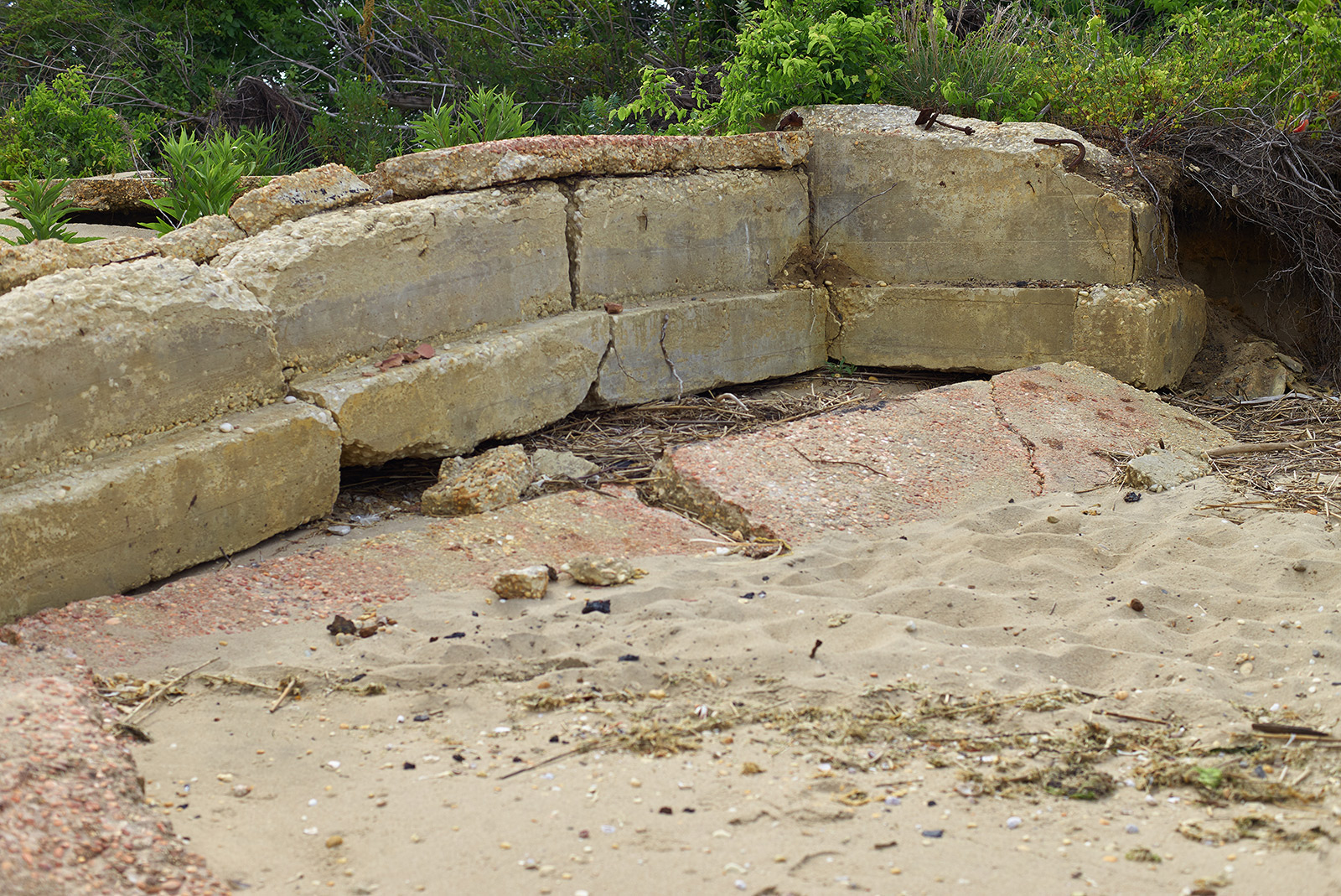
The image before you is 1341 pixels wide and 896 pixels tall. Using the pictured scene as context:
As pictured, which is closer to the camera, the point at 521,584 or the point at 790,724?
the point at 790,724

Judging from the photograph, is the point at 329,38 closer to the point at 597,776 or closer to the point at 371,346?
the point at 371,346

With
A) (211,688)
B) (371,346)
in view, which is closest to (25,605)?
(211,688)

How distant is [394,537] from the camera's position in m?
3.77

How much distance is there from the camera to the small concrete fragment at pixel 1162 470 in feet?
14.3

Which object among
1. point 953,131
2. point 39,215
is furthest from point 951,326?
point 39,215

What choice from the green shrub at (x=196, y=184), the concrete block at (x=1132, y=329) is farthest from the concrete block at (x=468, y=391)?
the concrete block at (x=1132, y=329)

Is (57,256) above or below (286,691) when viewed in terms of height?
above

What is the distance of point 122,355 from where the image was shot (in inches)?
134

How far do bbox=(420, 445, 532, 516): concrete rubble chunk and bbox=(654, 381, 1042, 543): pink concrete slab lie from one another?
24.8 inches

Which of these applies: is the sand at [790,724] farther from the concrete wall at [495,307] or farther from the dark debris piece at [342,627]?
the concrete wall at [495,307]

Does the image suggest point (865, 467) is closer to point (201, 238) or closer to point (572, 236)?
point (572, 236)

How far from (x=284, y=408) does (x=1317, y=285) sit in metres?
5.14

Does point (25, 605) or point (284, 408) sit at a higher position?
point (284, 408)

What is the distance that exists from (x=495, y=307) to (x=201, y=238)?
1.24 m
